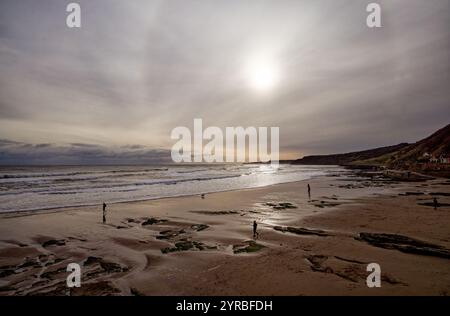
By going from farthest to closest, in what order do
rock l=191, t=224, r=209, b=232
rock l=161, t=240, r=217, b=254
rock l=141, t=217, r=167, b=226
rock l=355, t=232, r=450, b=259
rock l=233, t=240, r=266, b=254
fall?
rock l=141, t=217, r=167, b=226 → rock l=191, t=224, r=209, b=232 → rock l=161, t=240, r=217, b=254 → rock l=233, t=240, r=266, b=254 → rock l=355, t=232, r=450, b=259

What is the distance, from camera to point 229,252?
1109 cm

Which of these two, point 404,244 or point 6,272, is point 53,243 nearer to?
point 6,272

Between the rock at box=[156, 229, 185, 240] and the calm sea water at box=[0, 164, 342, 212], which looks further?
the calm sea water at box=[0, 164, 342, 212]

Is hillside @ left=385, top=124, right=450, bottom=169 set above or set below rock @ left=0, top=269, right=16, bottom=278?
above

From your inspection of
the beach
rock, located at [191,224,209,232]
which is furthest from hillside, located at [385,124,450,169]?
rock, located at [191,224,209,232]

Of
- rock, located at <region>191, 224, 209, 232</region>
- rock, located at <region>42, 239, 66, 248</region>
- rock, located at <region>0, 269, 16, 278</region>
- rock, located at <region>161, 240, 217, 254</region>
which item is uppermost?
rock, located at <region>0, 269, 16, 278</region>

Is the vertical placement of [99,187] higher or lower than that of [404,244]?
lower

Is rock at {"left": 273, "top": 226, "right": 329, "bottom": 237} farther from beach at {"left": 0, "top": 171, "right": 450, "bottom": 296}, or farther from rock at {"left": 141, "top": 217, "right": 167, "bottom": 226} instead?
rock at {"left": 141, "top": 217, "right": 167, "bottom": 226}

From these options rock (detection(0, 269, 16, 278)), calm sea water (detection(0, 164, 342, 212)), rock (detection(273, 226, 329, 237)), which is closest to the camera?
rock (detection(0, 269, 16, 278))

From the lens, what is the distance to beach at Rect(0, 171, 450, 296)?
7828mm

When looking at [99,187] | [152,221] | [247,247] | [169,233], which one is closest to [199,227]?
[169,233]

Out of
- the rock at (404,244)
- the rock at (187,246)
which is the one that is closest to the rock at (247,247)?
the rock at (187,246)
